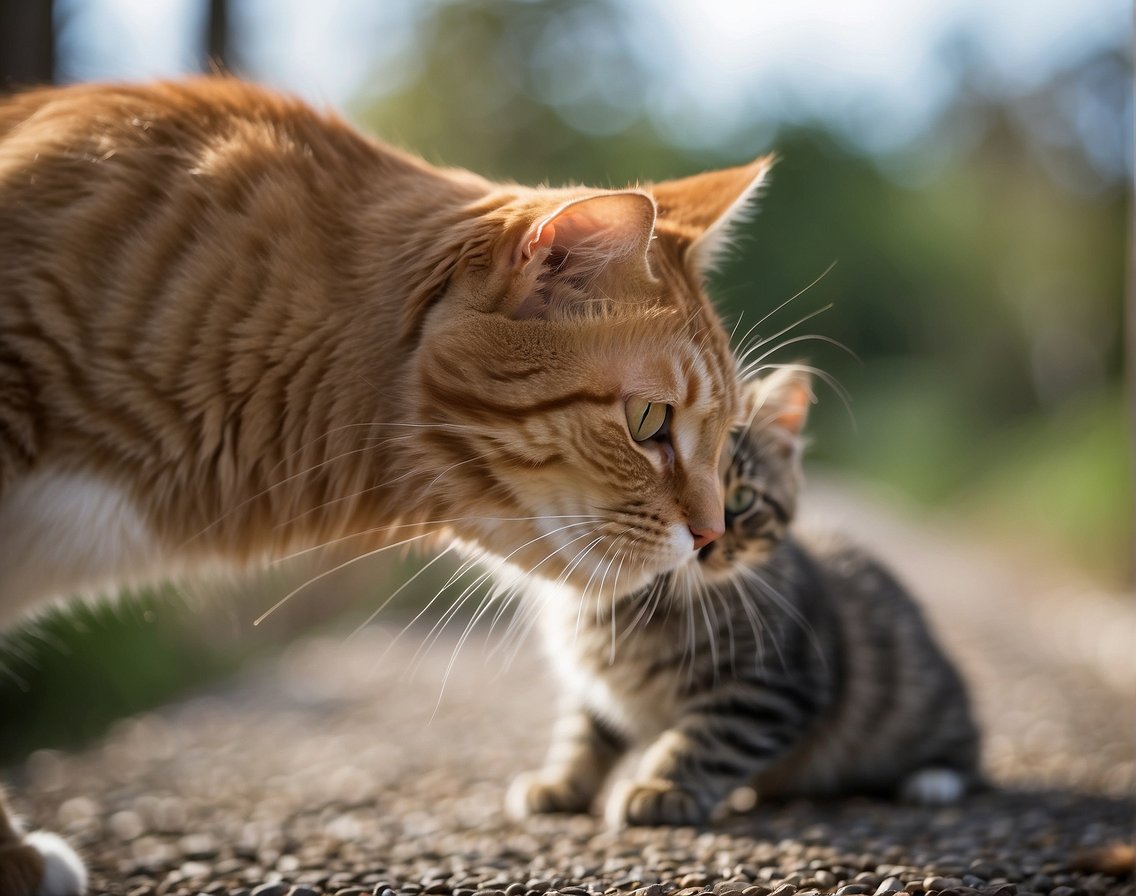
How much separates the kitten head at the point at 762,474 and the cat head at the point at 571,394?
0.45 meters

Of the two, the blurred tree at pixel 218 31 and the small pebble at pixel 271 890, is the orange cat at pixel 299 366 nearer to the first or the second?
the small pebble at pixel 271 890

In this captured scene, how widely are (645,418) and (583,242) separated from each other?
13.8 inches

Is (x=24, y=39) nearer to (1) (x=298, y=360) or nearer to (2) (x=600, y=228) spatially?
(1) (x=298, y=360)

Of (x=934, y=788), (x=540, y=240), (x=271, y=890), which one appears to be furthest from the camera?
(x=934, y=788)

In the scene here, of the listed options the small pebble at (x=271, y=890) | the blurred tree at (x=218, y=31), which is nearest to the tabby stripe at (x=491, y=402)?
the small pebble at (x=271, y=890)

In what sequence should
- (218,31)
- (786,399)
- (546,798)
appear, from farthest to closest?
(218,31) → (786,399) → (546,798)

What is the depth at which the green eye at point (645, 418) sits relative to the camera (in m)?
1.99

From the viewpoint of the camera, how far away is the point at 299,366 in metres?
2.02

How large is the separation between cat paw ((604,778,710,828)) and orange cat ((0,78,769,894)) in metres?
0.73

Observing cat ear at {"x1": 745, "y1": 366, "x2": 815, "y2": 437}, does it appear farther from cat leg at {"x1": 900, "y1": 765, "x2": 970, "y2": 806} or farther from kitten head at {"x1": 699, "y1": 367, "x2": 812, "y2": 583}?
cat leg at {"x1": 900, "y1": 765, "x2": 970, "y2": 806}

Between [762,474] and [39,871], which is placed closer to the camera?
[39,871]

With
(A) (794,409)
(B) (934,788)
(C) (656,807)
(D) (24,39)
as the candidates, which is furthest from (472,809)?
(D) (24,39)

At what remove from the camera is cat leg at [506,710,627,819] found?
9.31 feet

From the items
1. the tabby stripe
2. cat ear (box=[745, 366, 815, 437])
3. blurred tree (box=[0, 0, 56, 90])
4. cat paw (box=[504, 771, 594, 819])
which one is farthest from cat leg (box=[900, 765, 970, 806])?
blurred tree (box=[0, 0, 56, 90])
